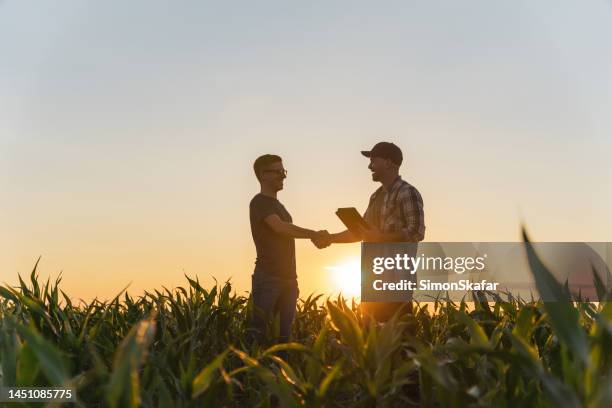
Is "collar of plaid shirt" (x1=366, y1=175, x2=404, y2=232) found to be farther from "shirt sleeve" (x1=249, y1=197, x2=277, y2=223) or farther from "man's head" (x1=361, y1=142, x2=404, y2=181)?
"shirt sleeve" (x1=249, y1=197, x2=277, y2=223)

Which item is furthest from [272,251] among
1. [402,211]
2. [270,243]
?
[402,211]

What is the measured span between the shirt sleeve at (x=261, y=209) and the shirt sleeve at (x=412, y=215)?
108 cm

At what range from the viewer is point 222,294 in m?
6.19

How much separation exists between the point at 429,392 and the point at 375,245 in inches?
107

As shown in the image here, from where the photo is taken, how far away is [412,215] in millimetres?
5500

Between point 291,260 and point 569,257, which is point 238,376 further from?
point 569,257

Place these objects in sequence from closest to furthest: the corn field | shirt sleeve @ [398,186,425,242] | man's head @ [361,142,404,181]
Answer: the corn field < shirt sleeve @ [398,186,425,242] < man's head @ [361,142,404,181]

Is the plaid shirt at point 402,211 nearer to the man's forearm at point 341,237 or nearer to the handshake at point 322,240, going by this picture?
the man's forearm at point 341,237

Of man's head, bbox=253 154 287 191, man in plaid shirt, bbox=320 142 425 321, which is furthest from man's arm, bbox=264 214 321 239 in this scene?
man in plaid shirt, bbox=320 142 425 321

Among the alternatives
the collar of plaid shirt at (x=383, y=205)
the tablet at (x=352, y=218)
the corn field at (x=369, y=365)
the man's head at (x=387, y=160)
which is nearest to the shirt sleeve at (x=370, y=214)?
the collar of plaid shirt at (x=383, y=205)

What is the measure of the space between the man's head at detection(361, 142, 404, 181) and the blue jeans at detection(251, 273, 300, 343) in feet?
3.90

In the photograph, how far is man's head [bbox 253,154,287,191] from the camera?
5.66m

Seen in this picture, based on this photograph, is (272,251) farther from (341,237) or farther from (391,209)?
(391,209)

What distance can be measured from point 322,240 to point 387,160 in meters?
0.97
